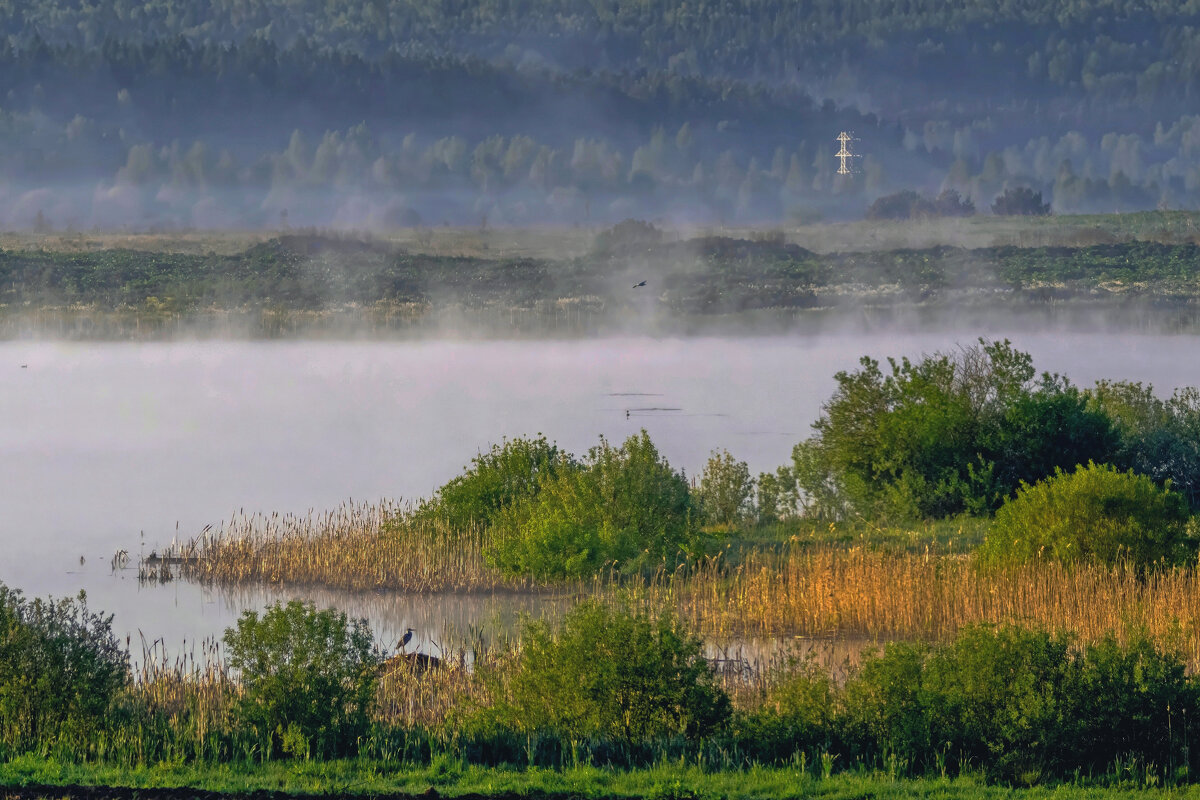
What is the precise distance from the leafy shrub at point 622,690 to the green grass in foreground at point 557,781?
31.9 inches

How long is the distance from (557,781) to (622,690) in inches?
54.9

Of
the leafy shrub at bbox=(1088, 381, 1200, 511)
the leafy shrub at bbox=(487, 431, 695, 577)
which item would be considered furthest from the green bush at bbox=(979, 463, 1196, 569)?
the leafy shrub at bbox=(1088, 381, 1200, 511)

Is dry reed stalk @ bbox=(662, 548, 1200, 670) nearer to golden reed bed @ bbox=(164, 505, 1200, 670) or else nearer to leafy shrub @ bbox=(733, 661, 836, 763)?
golden reed bed @ bbox=(164, 505, 1200, 670)

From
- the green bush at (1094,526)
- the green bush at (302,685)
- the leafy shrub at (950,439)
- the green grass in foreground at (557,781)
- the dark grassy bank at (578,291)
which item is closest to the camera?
the green grass in foreground at (557,781)

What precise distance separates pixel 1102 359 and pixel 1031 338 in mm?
18060

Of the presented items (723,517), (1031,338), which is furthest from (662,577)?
(1031,338)

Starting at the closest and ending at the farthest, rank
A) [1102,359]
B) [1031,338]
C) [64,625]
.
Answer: [64,625] < [1102,359] < [1031,338]

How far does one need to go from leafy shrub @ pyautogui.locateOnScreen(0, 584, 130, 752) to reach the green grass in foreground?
73 cm

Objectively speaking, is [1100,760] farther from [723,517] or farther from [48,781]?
[723,517]

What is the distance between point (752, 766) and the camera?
10141 millimetres

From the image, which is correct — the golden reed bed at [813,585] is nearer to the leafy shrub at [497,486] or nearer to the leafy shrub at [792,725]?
the leafy shrub at [497,486]

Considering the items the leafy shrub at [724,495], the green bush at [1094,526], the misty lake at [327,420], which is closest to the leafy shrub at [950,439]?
the leafy shrub at [724,495]

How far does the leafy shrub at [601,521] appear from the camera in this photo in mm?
19703

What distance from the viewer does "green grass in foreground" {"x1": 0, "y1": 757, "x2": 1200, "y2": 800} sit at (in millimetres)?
9383
